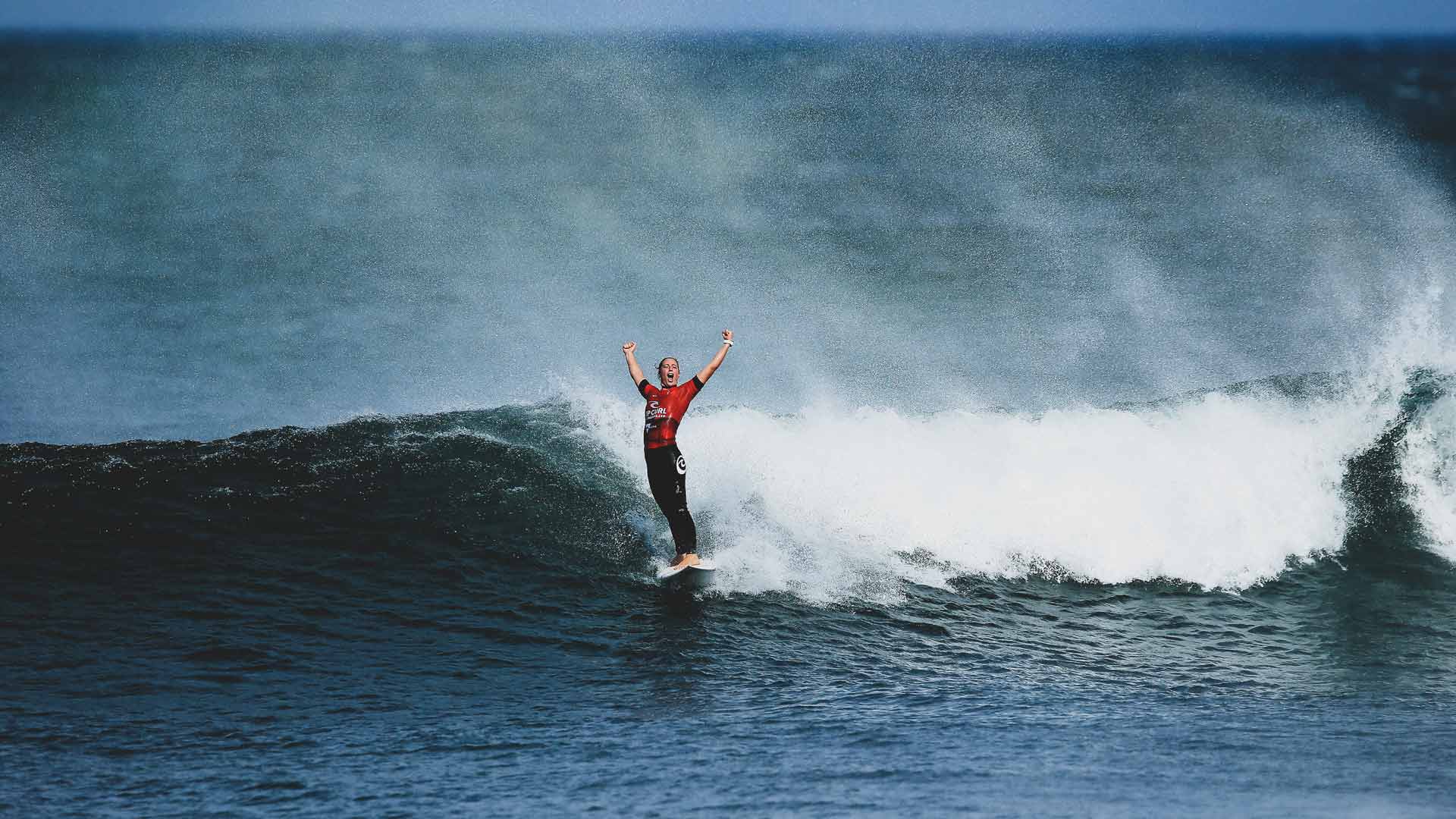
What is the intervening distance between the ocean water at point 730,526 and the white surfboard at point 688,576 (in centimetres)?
16

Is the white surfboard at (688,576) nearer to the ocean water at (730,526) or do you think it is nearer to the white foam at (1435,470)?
the ocean water at (730,526)

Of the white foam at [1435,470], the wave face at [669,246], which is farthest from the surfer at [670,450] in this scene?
the white foam at [1435,470]

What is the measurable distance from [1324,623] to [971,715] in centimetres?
467

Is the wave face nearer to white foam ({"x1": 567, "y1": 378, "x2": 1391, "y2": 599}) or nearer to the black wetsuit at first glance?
white foam ({"x1": 567, "y1": 378, "x2": 1391, "y2": 599})

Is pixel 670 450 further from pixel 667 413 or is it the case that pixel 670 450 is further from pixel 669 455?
pixel 667 413

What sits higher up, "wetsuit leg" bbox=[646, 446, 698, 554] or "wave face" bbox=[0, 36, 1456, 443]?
"wave face" bbox=[0, 36, 1456, 443]

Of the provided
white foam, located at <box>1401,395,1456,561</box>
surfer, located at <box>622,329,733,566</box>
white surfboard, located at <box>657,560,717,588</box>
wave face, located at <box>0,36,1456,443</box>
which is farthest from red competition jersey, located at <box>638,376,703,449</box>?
white foam, located at <box>1401,395,1456,561</box>

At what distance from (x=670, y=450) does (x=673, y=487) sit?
12.7 inches

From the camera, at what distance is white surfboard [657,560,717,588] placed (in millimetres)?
11203

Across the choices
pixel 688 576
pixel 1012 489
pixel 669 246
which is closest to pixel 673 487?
pixel 688 576

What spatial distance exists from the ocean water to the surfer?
0.57 metres

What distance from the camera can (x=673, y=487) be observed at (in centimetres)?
1117

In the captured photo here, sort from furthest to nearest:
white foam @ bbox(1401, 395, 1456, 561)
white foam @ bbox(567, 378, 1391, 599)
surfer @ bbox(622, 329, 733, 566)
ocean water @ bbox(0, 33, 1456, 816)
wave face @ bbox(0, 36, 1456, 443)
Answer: wave face @ bbox(0, 36, 1456, 443) < white foam @ bbox(1401, 395, 1456, 561) < white foam @ bbox(567, 378, 1391, 599) < surfer @ bbox(622, 329, 733, 566) < ocean water @ bbox(0, 33, 1456, 816)

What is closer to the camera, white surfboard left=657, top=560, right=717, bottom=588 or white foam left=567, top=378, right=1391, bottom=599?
white surfboard left=657, top=560, right=717, bottom=588
